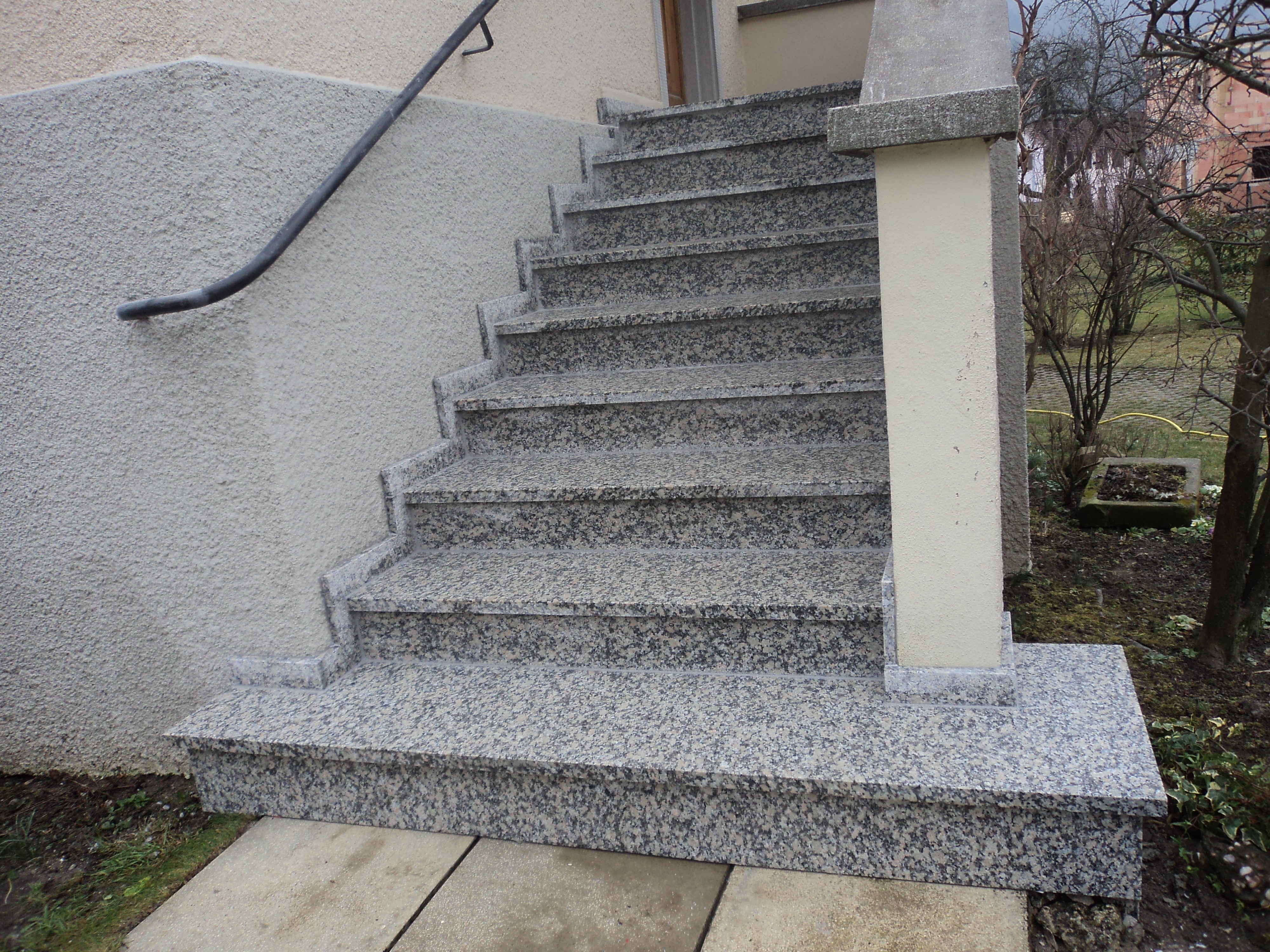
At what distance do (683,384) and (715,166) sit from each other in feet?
5.14

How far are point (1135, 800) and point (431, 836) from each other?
1.46 m

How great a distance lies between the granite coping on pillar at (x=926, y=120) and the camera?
5.38 feet

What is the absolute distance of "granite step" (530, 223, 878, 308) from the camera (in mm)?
3277

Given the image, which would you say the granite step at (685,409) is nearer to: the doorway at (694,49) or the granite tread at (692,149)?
the granite tread at (692,149)

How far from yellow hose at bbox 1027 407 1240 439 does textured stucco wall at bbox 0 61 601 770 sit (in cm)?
425

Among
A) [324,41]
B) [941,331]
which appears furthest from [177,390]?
[941,331]

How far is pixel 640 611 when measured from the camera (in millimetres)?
2215

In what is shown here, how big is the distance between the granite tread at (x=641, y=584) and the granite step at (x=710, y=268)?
1.26 meters

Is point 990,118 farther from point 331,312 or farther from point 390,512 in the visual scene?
point 390,512

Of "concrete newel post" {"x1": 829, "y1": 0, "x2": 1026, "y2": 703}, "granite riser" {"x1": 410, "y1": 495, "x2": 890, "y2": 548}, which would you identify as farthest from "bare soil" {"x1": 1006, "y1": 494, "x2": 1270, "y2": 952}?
"granite riser" {"x1": 410, "y1": 495, "x2": 890, "y2": 548}

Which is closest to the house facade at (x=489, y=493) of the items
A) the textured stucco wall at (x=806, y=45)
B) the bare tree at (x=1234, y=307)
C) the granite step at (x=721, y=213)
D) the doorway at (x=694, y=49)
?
the granite step at (x=721, y=213)

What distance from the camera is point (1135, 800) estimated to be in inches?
63.4

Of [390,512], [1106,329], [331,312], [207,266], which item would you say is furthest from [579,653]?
[1106,329]

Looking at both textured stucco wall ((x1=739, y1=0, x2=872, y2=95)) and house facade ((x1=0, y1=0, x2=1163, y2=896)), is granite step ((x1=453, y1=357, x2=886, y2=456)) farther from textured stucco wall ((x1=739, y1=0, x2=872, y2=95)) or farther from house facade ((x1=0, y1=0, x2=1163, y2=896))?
textured stucco wall ((x1=739, y1=0, x2=872, y2=95))
